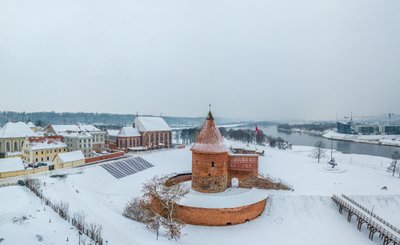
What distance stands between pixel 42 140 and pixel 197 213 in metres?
31.0

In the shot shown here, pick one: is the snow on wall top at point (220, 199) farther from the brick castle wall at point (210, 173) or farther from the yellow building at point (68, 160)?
the yellow building at point (68, 160)

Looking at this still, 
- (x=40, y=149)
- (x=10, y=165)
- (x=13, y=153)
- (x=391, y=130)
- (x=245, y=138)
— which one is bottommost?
(x=245, y=138)

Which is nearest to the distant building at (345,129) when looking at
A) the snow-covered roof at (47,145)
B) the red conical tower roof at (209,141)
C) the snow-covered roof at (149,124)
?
the snow-covered roof at (149,124)

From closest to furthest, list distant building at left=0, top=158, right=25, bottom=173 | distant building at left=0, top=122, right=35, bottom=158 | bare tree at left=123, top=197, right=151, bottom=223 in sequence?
bare tree at left=123, top=197, right=151, bottom=223
distant building at left=0, top=158, right=25, bottom=173
distant building at left=0, top=122, right=35, bottom=158

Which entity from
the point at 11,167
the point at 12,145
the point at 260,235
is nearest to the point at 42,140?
the point at 12,145

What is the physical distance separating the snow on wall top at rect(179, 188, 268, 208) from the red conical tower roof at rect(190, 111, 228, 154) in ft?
12.2

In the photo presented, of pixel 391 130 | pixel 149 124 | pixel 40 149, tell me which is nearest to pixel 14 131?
pixel 40 149

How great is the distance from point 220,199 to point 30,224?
12788 mm

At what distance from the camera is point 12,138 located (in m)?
45.1

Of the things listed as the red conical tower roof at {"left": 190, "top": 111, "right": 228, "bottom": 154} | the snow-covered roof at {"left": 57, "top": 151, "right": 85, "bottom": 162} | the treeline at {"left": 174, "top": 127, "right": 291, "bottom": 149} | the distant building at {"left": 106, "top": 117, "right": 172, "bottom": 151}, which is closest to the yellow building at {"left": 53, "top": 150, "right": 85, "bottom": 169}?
the snow-covered roof at {"left": 57, "top": 151, "right": 85, "bottom": 162}

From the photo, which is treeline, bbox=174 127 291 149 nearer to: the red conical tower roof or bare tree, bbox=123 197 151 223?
the red conical tower roof

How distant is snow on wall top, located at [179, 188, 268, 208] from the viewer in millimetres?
21141

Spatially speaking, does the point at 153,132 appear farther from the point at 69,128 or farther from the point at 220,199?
the point at 220,199

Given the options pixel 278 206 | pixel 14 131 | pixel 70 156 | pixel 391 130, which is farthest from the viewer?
pixel 391 130
